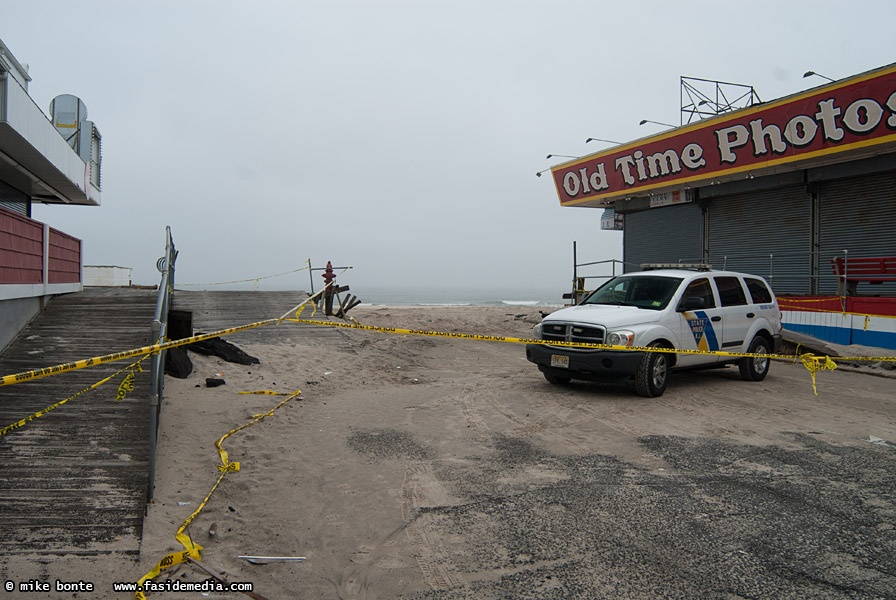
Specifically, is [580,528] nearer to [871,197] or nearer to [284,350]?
[284,350]

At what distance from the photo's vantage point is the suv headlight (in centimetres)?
816

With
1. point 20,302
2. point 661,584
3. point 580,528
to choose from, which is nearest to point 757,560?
point 661,584

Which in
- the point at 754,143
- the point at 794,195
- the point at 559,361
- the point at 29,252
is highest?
the point at 754,143

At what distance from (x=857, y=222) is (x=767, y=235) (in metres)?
2.67

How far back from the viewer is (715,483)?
192 inches

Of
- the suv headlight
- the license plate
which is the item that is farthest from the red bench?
the license plate

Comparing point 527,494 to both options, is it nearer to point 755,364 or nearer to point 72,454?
point 72,454

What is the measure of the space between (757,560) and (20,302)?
9500 mm

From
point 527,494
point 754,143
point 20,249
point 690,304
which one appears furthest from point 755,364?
point 20,249

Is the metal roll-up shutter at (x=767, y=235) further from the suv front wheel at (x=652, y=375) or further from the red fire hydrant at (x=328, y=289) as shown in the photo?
the red fire hydrant at (x=328, y=289)

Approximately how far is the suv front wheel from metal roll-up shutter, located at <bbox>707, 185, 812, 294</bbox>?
10524 millimetres

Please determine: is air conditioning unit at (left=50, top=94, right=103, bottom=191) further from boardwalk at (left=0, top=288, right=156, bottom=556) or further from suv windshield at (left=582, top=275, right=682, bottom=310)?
suv windshield at (left=582, top=275, right=682, bottom=310)

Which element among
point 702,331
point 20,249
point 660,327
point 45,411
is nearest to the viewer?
point 45,411

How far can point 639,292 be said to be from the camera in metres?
9.32
